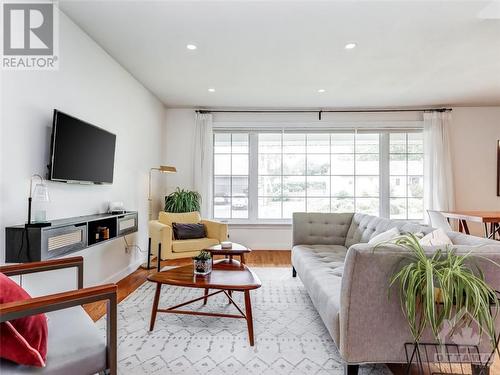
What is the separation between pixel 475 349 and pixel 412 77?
134 inches

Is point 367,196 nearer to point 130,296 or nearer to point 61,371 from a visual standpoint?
point 130,296

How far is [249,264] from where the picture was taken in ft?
13.9

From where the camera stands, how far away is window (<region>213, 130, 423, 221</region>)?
17.3 feet

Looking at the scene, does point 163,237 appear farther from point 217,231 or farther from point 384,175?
point 384,175

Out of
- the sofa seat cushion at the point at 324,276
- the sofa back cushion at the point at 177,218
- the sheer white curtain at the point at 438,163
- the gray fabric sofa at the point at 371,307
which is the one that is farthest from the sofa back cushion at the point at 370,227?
the sheer white curtain at the point at 438,163

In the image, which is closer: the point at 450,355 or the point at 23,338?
the point at 23,338

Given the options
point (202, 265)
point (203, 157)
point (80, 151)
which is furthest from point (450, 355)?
point (203, 157)

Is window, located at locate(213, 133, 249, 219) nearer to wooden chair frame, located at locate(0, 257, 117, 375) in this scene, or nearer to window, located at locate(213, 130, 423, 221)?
window, located at locate(213, 130, 423, 221)

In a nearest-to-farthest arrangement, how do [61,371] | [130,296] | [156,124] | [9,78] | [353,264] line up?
[61,371] < [353,264] < [9,78] < [130,296] < [156,124]

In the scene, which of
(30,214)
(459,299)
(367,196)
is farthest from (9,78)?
(367,196)

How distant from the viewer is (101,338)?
4.00 feet

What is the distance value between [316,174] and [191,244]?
2816 mm

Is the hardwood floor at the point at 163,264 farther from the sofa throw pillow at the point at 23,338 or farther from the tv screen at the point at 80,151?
the sofa throw pillow at the point at 23,338
